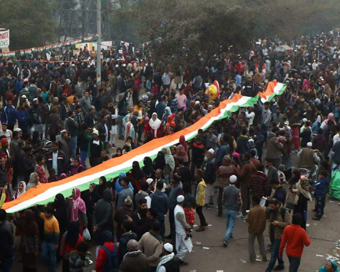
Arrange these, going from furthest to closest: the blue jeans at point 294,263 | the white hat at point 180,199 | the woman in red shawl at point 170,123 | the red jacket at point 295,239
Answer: the woman in red shawl at point 170,123
the white hat at point 180,199
the blue jeans at point 294,263
the red jacket at point 295,239

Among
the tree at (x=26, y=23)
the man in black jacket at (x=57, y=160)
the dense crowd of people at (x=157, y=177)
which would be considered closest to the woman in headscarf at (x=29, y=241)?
the dense crowd of people at (x=157, y=177)

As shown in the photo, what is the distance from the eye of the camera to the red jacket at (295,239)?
907 centimetres

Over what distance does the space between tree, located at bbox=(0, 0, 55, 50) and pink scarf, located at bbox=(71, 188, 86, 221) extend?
35070mm

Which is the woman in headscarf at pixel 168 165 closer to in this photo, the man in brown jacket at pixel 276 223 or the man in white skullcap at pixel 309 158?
the man in brown jacket at pixel 276 223

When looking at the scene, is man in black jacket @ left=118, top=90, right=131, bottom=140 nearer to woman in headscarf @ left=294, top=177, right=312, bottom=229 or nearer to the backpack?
woman in headscarf @ left=294, top=177, right=312, bottom=229

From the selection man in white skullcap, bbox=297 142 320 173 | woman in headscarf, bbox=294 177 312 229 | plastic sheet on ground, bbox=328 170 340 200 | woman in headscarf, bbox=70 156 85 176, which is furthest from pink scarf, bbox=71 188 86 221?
plastic sheet on ground, bbox=328 170 340 200

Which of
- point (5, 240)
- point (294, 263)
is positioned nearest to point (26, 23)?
point (5, 240)

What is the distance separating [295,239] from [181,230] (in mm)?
1977

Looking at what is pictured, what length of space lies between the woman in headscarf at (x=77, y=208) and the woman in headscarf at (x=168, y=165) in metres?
2.94

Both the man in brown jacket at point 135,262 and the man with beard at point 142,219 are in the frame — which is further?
the man with beard at point 142,219

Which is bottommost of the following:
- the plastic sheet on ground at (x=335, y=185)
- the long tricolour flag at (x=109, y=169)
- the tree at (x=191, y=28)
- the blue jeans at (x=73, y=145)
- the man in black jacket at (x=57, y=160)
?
the plastic sheet on ground at (x=335, y=185)

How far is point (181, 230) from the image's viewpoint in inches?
395

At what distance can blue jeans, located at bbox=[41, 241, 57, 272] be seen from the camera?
31.2 ft

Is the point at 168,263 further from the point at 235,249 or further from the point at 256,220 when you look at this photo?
the point at 235,249
